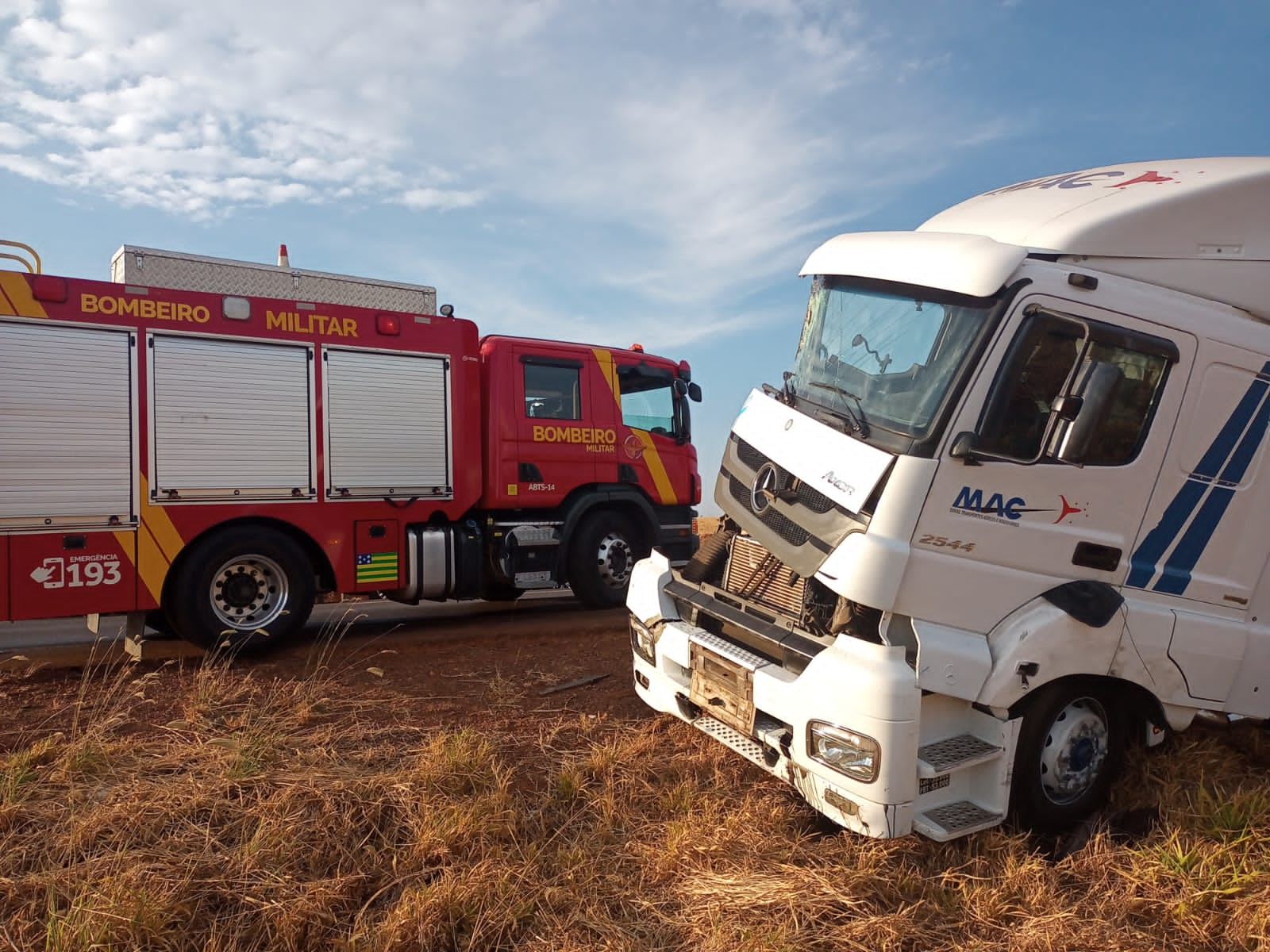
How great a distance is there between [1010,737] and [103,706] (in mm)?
4980

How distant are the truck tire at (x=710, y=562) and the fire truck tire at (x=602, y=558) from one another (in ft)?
12.7

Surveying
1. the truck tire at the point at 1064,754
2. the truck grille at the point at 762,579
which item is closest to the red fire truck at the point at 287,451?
the truck grille at the point at 762,579

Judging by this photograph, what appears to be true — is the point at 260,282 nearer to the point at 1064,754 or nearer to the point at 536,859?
the point at 536,859

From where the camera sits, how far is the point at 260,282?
7695 mm

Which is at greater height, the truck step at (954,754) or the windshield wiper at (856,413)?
the windshield wiper at (856,413)

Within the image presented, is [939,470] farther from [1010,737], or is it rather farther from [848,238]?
[848,238]

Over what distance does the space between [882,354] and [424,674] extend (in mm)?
4058

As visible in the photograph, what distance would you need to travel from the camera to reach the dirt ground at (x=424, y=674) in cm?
552

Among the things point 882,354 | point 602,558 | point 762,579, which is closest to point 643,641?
point 762,579

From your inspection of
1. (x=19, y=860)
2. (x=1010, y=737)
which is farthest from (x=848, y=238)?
(x=19, y=860)

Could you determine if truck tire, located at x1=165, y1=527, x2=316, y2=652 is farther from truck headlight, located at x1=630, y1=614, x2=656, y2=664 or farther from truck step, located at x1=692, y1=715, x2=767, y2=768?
truck step, located at x1=692, y1=715, x2=767, y2=768

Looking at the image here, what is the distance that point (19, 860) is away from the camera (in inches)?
135

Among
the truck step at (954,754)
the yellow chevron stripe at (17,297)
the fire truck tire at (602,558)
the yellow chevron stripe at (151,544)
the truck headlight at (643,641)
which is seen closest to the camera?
the truck step at (954,754)

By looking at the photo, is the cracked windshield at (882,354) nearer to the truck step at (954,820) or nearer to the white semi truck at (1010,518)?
the white semi truck at (1010,518)
